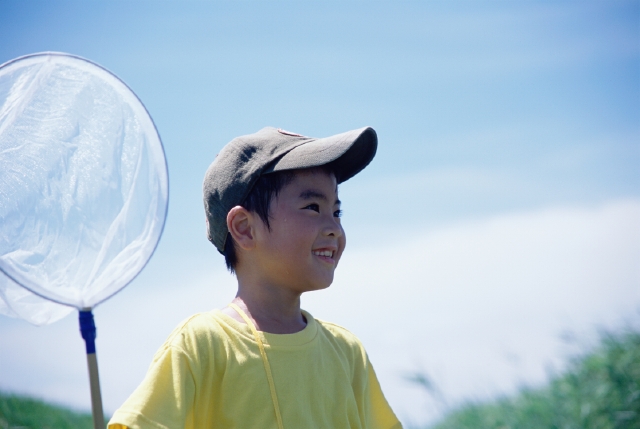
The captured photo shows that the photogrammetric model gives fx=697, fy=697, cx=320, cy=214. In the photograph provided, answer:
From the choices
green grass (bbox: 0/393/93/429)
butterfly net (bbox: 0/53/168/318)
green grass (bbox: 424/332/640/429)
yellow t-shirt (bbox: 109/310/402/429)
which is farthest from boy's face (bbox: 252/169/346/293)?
green grass (bbox: 424/332/640/429)

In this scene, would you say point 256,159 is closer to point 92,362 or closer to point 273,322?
point 273,322

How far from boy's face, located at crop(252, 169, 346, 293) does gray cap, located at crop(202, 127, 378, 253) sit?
76mm

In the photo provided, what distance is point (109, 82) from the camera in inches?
91.7

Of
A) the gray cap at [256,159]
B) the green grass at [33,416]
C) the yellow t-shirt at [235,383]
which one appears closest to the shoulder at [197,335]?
the yellow t-shirt at [235,383]

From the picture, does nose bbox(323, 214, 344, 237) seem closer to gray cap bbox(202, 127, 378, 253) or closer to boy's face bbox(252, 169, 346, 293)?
boy's face bbox(252, 169, 346, 293)

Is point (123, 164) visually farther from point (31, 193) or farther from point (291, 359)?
point (291, 359)

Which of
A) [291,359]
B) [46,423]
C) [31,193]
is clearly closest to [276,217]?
[291,359]

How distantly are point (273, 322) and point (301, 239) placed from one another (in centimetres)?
28

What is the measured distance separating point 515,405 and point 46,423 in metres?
3.95

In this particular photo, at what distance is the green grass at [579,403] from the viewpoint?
19.0 ft

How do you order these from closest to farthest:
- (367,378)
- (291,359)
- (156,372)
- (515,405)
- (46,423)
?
(156,372) → (291,359) → (367,378) → (46,423) → (515,405)

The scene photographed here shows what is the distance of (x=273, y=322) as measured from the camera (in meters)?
2.19

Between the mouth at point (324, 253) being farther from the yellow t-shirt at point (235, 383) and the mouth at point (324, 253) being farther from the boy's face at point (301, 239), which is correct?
the yellow t-shirt at point (235, 383)

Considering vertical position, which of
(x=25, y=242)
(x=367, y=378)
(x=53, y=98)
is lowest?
(x=367, y=378)
